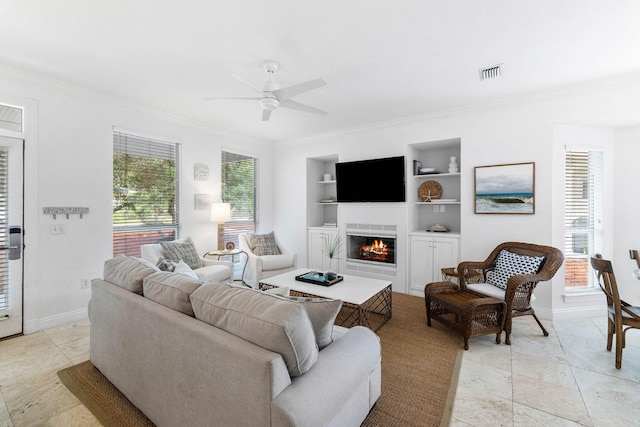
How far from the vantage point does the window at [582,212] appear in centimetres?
346

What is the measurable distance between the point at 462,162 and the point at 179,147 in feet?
13.5

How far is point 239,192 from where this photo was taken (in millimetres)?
5305

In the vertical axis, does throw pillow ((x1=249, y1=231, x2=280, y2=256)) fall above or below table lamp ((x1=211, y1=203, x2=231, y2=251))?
below

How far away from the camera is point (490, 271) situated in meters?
3.37

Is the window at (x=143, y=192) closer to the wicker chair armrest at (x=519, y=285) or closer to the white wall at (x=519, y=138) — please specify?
the white wall at (x=519, y=138)

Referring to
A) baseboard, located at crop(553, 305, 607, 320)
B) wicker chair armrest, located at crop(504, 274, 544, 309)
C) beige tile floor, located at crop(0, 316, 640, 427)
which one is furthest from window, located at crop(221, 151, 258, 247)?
baseboard, located at crop(553, 305, 607, 320)

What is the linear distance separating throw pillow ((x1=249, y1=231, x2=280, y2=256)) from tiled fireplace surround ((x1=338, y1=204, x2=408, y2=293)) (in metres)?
1.17

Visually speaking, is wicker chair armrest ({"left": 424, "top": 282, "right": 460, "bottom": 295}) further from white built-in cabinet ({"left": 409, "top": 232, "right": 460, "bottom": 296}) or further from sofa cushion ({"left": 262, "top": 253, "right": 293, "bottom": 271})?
sofa cushion ({"left": 262, "top": 253, "right": 293, "bottom": 271})

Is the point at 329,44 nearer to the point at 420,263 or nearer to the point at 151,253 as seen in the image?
the point at 151,253

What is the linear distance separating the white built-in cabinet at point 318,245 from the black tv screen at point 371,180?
24.8 inches

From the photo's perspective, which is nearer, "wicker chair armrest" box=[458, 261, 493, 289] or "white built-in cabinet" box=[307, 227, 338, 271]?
"wicker chair armrest" box=[458, 261, 493, 289]

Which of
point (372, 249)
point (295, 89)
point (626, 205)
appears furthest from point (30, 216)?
point (626, 205)

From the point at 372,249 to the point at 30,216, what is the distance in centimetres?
436

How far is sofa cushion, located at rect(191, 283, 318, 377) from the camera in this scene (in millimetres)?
1212
